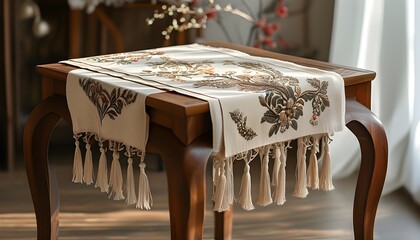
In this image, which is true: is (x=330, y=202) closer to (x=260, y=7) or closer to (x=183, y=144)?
(x=260, y=7)

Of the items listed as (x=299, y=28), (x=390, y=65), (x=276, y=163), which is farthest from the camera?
(x=299, y=28)

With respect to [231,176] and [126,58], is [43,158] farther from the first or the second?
[231,176]

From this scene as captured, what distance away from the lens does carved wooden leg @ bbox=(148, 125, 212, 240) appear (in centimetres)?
137

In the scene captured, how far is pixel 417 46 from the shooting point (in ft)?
7.39

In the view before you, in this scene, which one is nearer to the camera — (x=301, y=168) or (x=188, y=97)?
(x=188, y=97)

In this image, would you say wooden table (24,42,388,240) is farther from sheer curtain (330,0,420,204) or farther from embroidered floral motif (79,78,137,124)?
sheer curtain (330,0,420,204)

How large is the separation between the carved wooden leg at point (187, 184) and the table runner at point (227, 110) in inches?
2.0

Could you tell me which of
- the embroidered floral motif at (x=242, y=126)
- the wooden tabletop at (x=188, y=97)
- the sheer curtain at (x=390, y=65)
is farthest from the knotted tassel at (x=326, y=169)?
the sheer curtain at (x=390, y=65)

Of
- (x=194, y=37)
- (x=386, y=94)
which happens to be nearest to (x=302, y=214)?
(x=386, y=94)

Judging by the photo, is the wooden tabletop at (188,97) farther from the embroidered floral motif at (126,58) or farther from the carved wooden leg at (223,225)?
the carved wooden leg at (223,225)

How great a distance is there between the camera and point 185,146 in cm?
140

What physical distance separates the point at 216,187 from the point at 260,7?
137 centimetres

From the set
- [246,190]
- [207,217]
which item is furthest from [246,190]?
[207,217]

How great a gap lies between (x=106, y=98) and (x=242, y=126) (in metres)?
0.25
